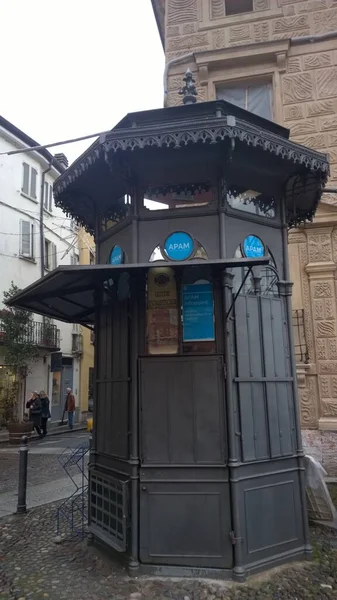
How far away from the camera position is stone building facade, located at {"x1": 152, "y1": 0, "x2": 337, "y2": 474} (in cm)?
935

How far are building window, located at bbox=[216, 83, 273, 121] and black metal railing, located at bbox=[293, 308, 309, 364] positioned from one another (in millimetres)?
4686

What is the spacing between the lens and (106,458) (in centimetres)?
575

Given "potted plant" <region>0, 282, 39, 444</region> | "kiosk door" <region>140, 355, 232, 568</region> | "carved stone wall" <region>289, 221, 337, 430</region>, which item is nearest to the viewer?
"kiosk door" <region>140, 355, 232, 568</region>

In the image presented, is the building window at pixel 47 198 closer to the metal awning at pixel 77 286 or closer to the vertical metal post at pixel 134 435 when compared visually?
the metal awning at pixel 77 286

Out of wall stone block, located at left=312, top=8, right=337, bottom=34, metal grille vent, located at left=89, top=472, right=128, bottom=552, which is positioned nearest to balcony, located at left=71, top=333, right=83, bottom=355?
wall stone block, located at left=312, top=8, right=337, bottom=34

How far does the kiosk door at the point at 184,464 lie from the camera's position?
4973 mm

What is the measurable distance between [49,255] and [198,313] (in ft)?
69.5

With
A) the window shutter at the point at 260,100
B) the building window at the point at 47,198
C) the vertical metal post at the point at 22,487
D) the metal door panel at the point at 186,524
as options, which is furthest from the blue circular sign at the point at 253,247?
the building window at the point at 47,198

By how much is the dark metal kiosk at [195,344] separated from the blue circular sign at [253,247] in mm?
20

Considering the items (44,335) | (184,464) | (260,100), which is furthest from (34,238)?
(184,464)

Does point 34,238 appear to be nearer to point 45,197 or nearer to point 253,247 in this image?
point 45,197

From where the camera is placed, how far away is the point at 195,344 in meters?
5.34

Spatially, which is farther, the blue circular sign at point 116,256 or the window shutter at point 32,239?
the window shutter at point 32,239

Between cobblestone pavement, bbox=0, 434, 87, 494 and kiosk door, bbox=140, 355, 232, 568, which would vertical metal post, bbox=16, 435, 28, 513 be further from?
kiosk door, bbox=140, 355, 232, 568
